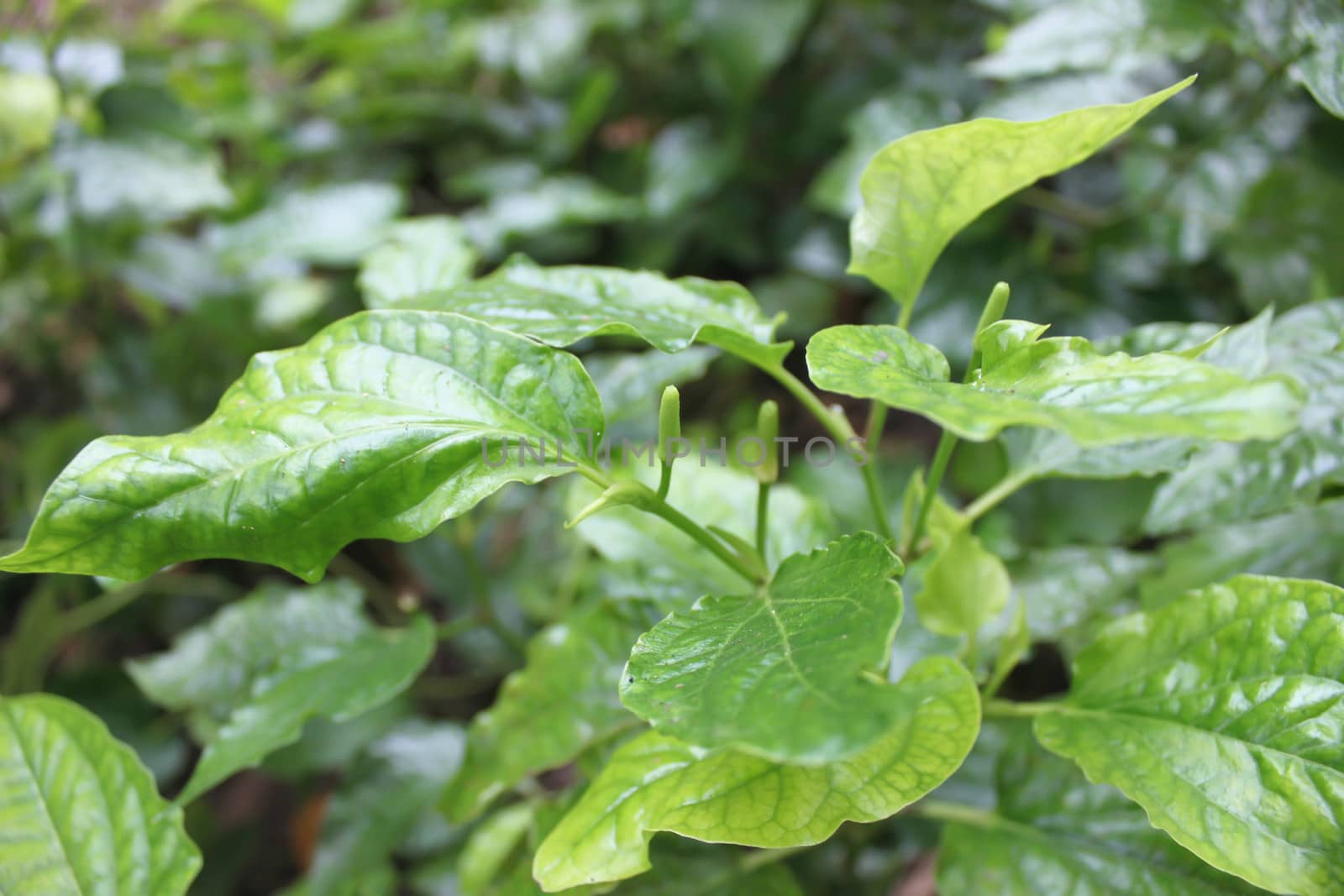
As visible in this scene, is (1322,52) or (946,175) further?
(1322,52)

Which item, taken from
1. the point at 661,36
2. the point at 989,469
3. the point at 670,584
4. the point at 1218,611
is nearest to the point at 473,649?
the point at 670,584

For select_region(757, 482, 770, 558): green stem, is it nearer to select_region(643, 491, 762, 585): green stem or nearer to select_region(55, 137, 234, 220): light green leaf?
select_region(643, 491, 762, 585): green stem

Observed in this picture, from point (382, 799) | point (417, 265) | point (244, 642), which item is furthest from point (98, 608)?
point (417, 265)

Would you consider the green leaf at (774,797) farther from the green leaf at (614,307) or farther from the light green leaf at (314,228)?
the light green leaf at (314,228)

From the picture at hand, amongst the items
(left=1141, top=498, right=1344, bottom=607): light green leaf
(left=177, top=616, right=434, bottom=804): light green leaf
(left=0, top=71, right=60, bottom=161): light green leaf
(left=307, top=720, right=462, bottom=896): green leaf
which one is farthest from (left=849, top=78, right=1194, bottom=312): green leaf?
(left=0, top=71, right=60, bottom=161): light green leaf

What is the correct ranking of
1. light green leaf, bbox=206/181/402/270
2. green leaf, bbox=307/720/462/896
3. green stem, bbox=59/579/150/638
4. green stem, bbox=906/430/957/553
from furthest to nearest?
light green leaf, bbox=206/181/402/270, green stem, bbox=59/579/150/638, green leaf, bbox=307/720/462/896, green stem, bbox=906/430/957/553

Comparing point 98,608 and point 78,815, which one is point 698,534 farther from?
point 98,608
